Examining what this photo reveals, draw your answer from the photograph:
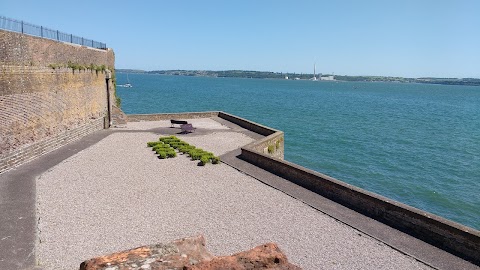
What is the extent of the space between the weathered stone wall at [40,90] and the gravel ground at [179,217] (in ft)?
7.71

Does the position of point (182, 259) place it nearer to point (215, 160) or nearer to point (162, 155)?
point (215, 160)

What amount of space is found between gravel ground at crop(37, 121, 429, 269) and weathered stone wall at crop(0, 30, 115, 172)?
7.71 ft

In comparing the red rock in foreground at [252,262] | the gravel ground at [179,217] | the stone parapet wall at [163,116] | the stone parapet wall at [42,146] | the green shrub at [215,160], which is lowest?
the gravel ground at [179,217]

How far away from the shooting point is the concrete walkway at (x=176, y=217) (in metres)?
9.54

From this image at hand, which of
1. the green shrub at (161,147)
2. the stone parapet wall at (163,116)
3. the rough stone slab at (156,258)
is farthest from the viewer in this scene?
the stone parapet wall at (163,116)

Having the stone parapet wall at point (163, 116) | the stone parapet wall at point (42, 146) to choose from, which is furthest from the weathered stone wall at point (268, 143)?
the stone parapet wall at point (42, 146)

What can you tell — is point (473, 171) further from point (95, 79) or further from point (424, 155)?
point (95, 79)

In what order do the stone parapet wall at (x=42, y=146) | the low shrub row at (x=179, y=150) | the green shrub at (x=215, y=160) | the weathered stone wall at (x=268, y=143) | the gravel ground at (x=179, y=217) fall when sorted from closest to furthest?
the gravel ground at (x=179, y=217) → the stone parapet wall at (x=42, y=146) → the green shrub at (x=215, y=160) → the low shrub row at (x=179, y=150) → the weathered stone wall at (x=268, y=143)

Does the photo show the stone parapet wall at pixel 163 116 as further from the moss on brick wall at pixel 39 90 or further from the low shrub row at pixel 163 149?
the low shrub row at pixel 163 149

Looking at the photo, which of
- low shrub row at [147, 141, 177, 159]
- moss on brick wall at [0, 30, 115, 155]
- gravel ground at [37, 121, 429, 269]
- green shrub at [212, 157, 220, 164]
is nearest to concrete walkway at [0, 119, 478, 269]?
gravel ground at [37, 121, 429, 269]

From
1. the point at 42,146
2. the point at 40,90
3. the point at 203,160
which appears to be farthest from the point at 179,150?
the point at 40,90

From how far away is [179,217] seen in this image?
11.9 metres

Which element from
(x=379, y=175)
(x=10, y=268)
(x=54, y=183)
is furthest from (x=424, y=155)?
(x=10, y=268)

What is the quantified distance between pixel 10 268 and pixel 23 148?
985 cm
